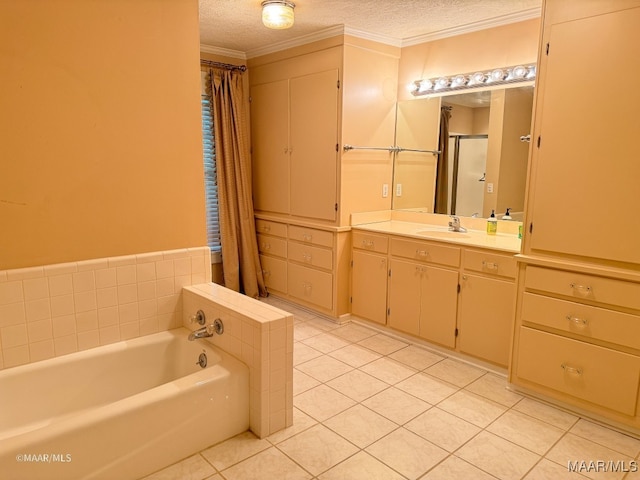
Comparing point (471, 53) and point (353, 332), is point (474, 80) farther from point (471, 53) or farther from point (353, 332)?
point (353, 332)

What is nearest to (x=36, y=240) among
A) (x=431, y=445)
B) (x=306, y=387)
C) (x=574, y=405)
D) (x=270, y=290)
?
(x=306, y=387)

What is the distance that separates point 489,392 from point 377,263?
131 centimetres

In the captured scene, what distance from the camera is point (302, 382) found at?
9.18 feet

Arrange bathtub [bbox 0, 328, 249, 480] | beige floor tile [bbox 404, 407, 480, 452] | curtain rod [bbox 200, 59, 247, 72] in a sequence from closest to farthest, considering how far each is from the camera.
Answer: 1. bathtub [bbox 0, 328, 249, 480]
2. beige floor tile [bbox 404, 407, 480, 452]
3. curtain rod [bbox 200, 59, 247, 72]

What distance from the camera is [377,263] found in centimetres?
359

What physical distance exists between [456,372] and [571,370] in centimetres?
76

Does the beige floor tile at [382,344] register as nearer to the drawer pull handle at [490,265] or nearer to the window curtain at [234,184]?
the drawer pull handle at [490,265]

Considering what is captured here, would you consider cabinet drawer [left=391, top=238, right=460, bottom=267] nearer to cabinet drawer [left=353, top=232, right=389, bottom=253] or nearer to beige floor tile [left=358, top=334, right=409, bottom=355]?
cabinet drawer [left=353, top=232, right=389, bottom=253]

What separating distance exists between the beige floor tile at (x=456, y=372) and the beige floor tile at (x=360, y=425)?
2.24 feet

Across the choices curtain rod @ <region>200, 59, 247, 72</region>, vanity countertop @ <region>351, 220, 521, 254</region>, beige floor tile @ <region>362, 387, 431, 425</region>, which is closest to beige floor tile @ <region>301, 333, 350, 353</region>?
beige floor tile @ <region>362, 387, 431, 425</region>

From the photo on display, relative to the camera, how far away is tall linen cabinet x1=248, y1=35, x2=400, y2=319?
365cm

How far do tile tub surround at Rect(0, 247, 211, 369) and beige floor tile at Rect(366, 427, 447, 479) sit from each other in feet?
4.44

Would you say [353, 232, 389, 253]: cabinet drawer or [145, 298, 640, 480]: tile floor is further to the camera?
[353, 232, 389, 253]: cabinet drawer

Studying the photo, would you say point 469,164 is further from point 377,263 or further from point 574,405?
point 574,405
